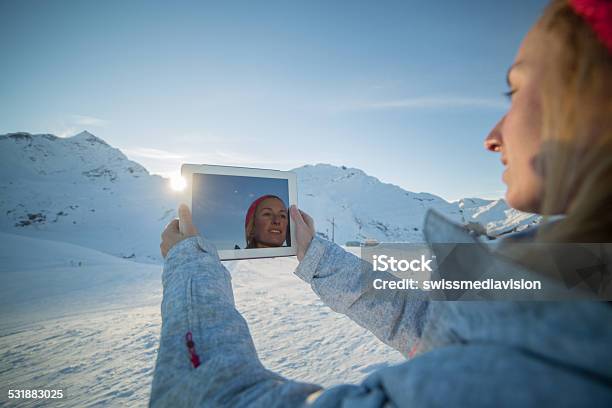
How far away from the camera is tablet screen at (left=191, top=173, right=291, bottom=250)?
1.93 metres

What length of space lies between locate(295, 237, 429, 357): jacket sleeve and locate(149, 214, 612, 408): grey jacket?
63cm

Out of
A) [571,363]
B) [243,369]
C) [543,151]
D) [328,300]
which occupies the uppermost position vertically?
[543,151]

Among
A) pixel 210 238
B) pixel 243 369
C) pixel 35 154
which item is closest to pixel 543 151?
pixel 243 369

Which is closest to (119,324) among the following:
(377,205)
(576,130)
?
(576,130)

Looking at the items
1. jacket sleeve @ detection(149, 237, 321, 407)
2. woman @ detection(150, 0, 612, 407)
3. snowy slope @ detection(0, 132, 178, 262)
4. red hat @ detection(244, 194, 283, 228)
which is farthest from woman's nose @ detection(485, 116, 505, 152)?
snowy slope @ detection(0, 132, 178, 262)

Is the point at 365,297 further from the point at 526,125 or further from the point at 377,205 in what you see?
the point at 377,205

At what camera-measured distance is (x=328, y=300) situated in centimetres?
153

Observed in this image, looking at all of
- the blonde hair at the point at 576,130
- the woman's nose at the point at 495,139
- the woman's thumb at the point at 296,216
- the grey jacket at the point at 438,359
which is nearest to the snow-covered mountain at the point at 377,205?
the woman's thumb at the point at 296,216

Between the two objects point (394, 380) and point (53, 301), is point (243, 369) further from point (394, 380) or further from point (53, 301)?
point (53, 301)

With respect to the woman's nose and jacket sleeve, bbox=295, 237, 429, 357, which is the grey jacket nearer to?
the woman's nose

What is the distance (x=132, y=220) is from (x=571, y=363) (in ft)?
129

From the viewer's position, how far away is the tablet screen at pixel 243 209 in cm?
193

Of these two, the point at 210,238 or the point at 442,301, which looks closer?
the point at 442,301

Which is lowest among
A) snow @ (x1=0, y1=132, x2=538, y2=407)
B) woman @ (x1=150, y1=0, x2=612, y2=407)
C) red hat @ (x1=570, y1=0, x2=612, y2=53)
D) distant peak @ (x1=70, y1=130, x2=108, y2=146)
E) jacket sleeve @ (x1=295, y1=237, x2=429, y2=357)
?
snow @ (x1=0, y1=132, x2=538, y2=407)
